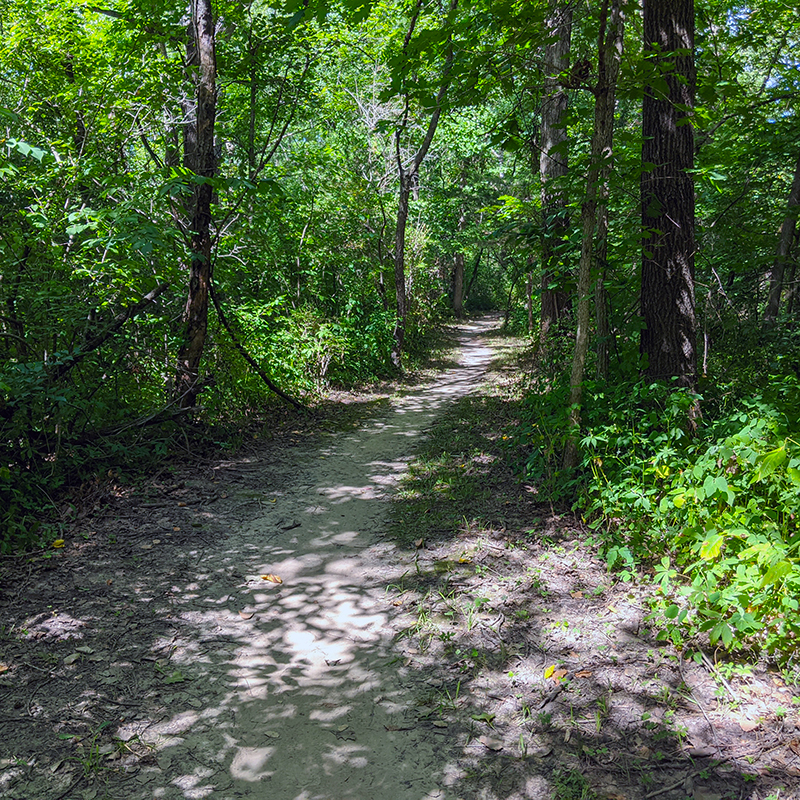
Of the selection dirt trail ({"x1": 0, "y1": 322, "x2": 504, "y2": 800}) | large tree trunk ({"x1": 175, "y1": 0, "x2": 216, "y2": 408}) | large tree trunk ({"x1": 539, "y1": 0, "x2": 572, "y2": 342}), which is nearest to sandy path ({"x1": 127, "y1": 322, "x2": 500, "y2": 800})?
dirt trail ({"x1": 0, "y1": 322, "x2": 504, "y2": 800})

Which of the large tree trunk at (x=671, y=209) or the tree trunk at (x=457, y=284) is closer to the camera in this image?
the large tree trunk at (x=671, y=209)

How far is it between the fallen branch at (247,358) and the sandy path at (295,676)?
297 cm

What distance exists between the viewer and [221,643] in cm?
355

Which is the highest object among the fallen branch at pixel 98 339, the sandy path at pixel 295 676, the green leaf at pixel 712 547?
the fallen branch at pixel 98 339

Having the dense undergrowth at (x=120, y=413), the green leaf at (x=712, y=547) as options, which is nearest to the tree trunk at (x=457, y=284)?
the dense undergrowth at (x=120, y=413)

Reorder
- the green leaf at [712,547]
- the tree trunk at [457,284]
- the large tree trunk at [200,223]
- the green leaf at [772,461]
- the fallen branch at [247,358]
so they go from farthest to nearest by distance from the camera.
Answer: the tree trunk at [457,284] < the fallen branch at [247,358] < the large tree trunk at [200,223] < the green leaf at [712,547] < the green leaf at [772,461]

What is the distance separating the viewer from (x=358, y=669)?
131 inches

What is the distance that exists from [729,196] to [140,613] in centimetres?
1026

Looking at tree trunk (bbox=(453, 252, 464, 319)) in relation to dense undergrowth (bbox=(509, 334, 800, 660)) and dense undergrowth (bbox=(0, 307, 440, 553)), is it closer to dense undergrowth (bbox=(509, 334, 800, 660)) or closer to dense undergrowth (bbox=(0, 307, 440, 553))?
dense undergrowth (bbox=(0, 307, 440, 553))

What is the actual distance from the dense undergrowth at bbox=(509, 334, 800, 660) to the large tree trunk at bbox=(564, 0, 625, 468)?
17 centimetres

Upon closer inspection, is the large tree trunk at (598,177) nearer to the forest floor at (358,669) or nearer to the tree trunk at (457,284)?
the forest floor at (358,669)

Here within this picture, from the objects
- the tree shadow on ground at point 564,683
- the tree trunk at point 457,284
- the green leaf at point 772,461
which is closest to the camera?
the tree shadow on ground at point 564,683

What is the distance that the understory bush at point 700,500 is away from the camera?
2852 millimetres

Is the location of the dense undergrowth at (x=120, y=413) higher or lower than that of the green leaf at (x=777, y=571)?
higher
